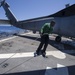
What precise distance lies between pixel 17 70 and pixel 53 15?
10539 mm

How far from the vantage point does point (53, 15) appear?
15203mm

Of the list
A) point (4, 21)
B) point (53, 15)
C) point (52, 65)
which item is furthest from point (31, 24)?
point (52, 65)

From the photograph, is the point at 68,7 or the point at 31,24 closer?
the point at 68,7

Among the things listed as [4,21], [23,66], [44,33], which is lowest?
[4,21]

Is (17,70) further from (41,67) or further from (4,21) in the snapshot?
(4,21)

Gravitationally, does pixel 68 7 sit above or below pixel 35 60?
above

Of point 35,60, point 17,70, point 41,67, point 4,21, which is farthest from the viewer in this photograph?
point 4,21

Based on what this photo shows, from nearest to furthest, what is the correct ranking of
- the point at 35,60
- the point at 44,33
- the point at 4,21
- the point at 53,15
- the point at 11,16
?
the point at 35,60 < the point at 44,33 < the point at 53,15 < the point at 4,21 < the point at 11,16

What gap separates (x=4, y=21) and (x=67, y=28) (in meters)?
14.8

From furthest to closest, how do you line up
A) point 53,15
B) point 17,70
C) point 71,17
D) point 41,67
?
point 53,15
point 71,17
point 41,67
point 17,70

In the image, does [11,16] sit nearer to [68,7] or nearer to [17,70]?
[68,7]

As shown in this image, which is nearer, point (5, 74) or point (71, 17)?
point (5, 74)

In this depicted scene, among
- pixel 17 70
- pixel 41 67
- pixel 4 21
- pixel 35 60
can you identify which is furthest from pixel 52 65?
pixel 4 21

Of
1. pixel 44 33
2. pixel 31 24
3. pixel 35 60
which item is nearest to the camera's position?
pixel 35 60
